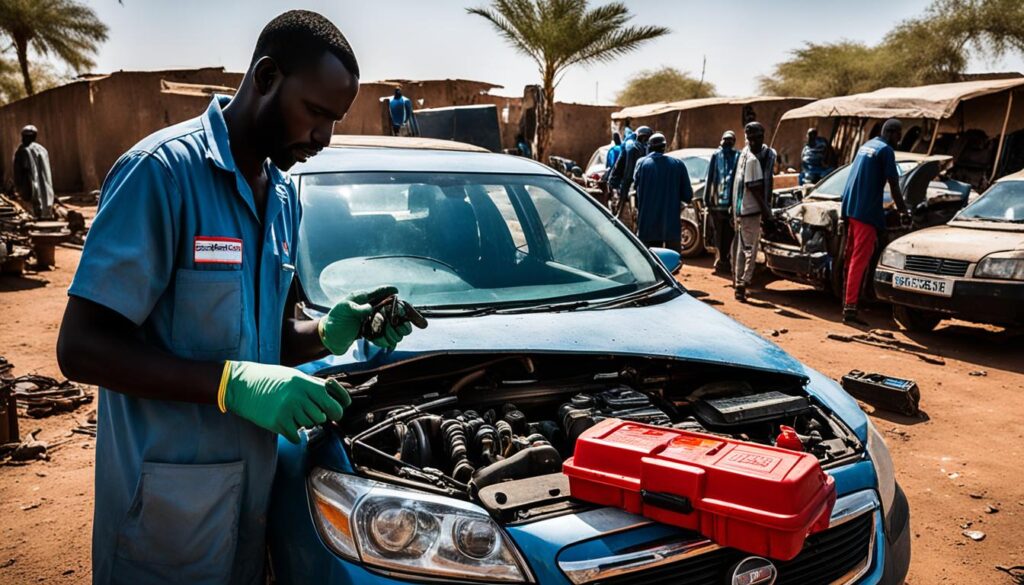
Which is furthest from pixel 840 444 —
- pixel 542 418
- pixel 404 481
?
pixel 404 481

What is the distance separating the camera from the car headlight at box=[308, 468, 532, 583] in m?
1.71

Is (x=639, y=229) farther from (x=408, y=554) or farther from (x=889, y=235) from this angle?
(x=408, y=554)

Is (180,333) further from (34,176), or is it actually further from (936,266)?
(34,176)

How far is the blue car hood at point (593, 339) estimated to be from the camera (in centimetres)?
225

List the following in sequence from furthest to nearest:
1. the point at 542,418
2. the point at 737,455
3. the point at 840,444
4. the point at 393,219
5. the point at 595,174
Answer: the point at 595,174 < the point at 393,219 < the point at 542,418 < the point at 840,444 < the point at 737,455

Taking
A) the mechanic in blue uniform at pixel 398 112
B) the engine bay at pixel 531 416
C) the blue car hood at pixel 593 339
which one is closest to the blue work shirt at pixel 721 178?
the mechanic in blue uniform at pixel 398 112

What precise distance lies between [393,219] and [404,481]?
150 centimetres

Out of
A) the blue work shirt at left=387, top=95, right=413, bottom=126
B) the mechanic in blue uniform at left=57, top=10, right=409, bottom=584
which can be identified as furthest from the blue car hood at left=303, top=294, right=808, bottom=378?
the blue work shirt at left=387, top=95, right=413, bottom=126

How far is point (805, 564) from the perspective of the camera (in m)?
1.93

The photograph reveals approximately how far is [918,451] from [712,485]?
351 cm

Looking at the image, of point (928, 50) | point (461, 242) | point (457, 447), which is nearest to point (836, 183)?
point (461, 242)

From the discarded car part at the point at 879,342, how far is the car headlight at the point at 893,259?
71 cm

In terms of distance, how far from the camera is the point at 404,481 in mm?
1842

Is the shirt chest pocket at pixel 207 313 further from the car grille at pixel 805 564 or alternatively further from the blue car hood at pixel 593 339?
the car grille at pixel 805 564
